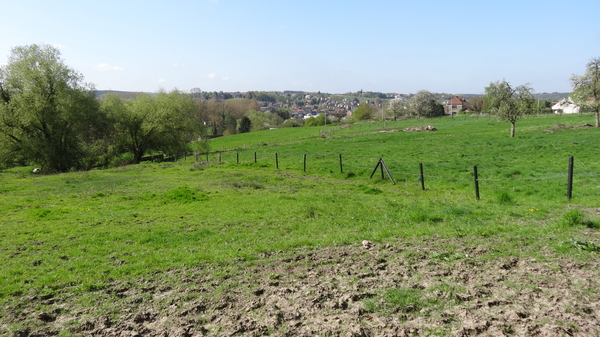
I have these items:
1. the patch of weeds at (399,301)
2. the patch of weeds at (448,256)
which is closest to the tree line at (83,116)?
the patch of weeds at (448,256)

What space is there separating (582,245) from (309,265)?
5.59m

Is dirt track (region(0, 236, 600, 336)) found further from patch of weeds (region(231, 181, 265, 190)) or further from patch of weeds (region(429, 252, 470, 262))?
patch of weeds (region(231, 181, 265, 190))

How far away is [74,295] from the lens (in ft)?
20.3

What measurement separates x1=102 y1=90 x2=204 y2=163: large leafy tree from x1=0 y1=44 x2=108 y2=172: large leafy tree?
6.79 metres

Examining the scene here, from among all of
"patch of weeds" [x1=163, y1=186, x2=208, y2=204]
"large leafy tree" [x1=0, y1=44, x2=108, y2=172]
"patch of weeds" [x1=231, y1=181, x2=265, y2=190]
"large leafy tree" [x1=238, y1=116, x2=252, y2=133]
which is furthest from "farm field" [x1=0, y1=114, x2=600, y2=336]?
"large leafy tree" [x1=238, y1=116, x2=252, y2=133]

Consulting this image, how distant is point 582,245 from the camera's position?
7.05 m

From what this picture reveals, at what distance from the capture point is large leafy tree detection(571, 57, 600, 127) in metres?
41.6

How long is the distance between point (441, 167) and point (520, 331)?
65.0 feet

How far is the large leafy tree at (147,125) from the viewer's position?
47.6 metres

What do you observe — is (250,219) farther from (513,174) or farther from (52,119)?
(52,119)

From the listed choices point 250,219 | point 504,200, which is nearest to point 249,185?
point 250,219

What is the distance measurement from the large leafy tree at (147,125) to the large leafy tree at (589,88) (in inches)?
2135

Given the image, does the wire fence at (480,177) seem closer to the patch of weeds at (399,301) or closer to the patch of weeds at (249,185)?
the patch of weeds at (249,185)

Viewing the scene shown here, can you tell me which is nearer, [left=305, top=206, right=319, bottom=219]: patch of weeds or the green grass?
the green grass
